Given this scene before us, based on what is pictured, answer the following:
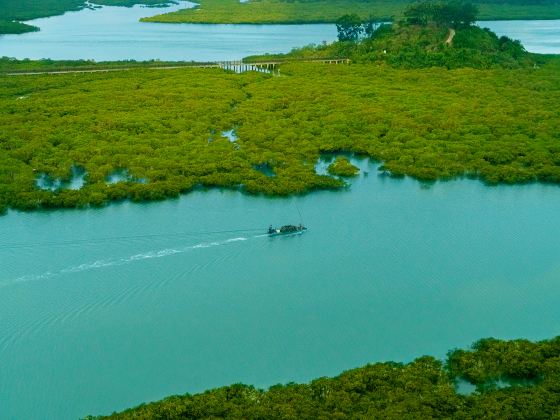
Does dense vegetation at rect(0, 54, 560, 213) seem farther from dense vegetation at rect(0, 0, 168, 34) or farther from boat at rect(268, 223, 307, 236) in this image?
dense vegetation at rect(0, 0, 168, 34)

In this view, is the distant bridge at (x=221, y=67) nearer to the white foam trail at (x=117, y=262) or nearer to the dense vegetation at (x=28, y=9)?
the dense vegetation at (x=28, y=9)

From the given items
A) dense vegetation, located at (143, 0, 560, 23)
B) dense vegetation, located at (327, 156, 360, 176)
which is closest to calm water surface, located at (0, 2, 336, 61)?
dense vegetation, located at (143, 0, 560, 23)

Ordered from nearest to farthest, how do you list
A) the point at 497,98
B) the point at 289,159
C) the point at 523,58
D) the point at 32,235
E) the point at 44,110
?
the point at 32,235, the point at 289,159, the point at 44,110, the point at 497,98, the point at 523,58

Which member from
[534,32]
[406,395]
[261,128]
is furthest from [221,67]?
[534,32]

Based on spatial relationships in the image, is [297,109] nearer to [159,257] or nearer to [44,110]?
[44,110]

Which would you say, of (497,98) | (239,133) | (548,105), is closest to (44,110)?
(239,133)

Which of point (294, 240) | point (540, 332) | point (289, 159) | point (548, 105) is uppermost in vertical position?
point (548, 105)

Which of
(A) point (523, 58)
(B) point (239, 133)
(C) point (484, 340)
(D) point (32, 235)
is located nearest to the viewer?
(C) point (484, 340)
